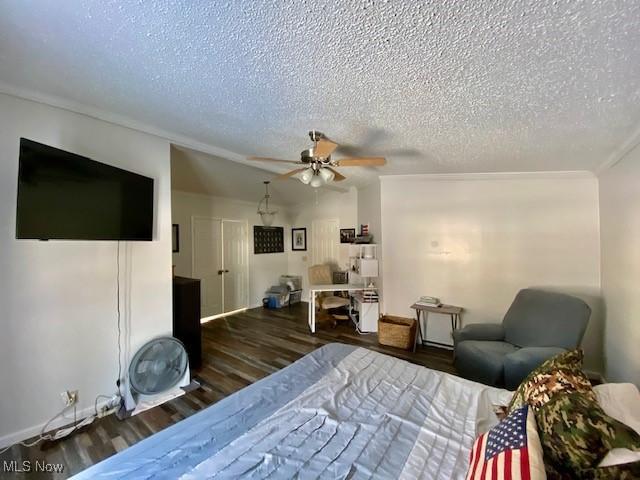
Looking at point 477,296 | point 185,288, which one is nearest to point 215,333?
point 185,288

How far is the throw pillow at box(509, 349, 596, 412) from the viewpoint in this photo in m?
1.03

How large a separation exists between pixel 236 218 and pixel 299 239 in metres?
1.60

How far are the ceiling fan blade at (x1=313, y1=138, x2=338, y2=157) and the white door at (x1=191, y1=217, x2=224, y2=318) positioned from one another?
3.50m

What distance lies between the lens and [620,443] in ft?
2.41

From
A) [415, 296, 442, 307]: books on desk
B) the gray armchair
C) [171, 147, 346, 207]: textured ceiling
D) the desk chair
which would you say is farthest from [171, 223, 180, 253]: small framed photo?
the gray armchair

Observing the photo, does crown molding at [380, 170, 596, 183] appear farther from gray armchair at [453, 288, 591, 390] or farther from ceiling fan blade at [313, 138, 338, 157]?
ceiling fan blade at [313, 138, 338, 157]

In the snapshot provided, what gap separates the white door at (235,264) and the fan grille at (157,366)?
2.69m

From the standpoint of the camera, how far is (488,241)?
3.44 meters

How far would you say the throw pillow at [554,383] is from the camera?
103 cm

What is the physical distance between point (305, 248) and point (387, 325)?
314cm

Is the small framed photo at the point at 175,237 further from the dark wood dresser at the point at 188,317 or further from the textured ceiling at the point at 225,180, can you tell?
the dark wood dresser at the point at 188,317

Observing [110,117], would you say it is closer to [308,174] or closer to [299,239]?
[308,174]

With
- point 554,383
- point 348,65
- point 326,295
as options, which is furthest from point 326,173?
point 326,295

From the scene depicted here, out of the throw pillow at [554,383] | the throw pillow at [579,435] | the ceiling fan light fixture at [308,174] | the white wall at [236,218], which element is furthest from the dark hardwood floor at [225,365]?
the throw pillow at [579,435]
